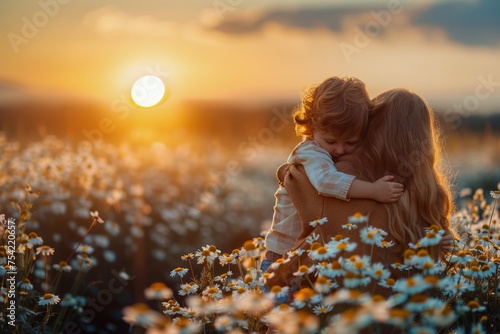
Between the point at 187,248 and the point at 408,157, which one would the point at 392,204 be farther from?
the point at 187,248

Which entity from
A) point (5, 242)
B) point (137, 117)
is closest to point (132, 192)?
point (137, 117)

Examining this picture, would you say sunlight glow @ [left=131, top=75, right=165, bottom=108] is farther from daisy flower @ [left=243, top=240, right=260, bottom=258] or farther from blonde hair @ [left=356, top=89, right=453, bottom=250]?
blonde hair @ [left=356, top=89, right=453, bottom=250]

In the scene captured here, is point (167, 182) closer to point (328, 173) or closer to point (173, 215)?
point (173, 215)

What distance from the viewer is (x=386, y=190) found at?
3.27 meters

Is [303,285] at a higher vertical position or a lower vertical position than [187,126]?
lower

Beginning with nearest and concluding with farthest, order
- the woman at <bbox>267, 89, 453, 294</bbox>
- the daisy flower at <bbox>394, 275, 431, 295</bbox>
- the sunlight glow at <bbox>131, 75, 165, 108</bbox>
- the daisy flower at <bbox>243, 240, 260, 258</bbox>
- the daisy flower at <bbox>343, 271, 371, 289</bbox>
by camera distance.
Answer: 1. the daisy flower at <bbox>394, 275, 431, 295</bbox>
2. the daisy flower at <bbox>343, 271, 371, 289</bbox>
3. the woman at <bbox>267, 89, 453, 294</bbox>
4. the daisy flower at <bbox>243, 240, 260, 258</bbox>
5. the sunlight glow at <bbox>131, 75, 165, 108</bbox>

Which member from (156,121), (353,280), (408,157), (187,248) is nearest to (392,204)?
(408,157)

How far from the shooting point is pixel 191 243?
7.45 metres

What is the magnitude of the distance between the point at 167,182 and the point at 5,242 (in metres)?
5.07

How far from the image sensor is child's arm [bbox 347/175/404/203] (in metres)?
3.27

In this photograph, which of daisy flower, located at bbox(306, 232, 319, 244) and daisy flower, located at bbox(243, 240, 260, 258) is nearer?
daisy flower, located at bbox(306, 232, 319, 244)

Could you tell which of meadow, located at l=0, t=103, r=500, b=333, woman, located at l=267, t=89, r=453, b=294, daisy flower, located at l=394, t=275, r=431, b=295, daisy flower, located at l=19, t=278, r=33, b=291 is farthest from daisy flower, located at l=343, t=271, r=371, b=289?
daisy flower, located at l=19, t=278, r=33, b=291

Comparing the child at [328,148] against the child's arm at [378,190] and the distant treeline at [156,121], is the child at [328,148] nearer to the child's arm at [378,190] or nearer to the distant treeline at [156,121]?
the child's arm at [378,190]

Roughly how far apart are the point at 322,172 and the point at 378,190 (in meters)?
0.29
